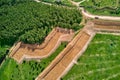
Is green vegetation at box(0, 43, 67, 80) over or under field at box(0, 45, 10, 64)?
under

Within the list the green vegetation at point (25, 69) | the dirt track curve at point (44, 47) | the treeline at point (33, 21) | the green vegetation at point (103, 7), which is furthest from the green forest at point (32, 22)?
the green vegetation at point (25, 69)

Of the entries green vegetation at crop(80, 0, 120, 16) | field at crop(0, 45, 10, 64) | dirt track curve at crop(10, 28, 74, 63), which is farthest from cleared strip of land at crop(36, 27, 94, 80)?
field at crop(0, 45, 10, 64)


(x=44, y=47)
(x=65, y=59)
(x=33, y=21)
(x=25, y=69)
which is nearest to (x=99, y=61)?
(x=65, y=59)

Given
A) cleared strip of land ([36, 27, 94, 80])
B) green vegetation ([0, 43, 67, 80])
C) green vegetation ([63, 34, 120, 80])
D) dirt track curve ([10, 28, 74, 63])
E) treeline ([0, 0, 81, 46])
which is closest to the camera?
green vegetation ([63, 34, 120, 80])

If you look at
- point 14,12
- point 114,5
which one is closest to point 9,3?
point 14,12

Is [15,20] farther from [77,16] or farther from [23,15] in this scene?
[77,16]

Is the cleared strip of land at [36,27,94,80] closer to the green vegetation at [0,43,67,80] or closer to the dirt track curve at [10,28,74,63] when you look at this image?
the green vegetation at [0,43,67,80]
